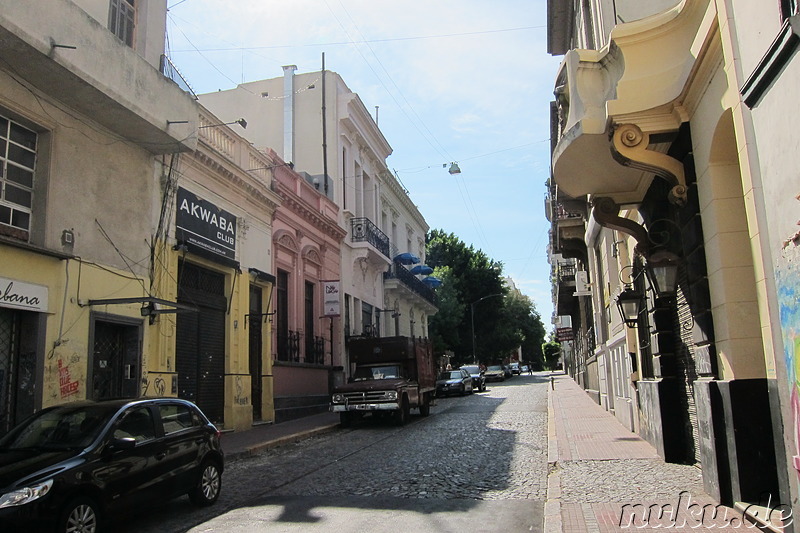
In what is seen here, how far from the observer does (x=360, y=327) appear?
2900cm

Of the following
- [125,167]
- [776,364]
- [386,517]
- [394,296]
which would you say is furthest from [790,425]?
[394,296]

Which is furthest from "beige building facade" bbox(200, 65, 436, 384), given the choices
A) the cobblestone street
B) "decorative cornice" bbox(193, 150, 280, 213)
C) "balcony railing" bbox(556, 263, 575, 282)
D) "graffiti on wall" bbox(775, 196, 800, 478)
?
"graffiti on wall" bbox(775, 196, 800, 478)

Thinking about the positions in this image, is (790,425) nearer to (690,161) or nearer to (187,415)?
(690,161)

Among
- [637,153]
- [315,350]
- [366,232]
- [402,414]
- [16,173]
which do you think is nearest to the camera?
[637,153]

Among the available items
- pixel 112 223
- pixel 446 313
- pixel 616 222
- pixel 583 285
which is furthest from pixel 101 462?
pixel 446 313

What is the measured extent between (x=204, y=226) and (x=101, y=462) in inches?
419

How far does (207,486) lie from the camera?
26.7ft

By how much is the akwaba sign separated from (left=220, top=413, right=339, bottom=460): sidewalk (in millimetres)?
4804

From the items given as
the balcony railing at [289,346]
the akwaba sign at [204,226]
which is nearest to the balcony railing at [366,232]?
the balcony railing at [289,346]

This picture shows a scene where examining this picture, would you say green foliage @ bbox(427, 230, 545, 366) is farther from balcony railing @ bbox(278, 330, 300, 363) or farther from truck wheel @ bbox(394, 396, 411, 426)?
truck wheel @ bbox(394, 396, 411, 426)

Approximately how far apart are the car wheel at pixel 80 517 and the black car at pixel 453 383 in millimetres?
26438

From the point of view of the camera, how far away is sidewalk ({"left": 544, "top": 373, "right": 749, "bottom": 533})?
6160 mm

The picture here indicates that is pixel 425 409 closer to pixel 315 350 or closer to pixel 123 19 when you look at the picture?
pixel 315 350

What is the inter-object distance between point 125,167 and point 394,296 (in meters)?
23.3
